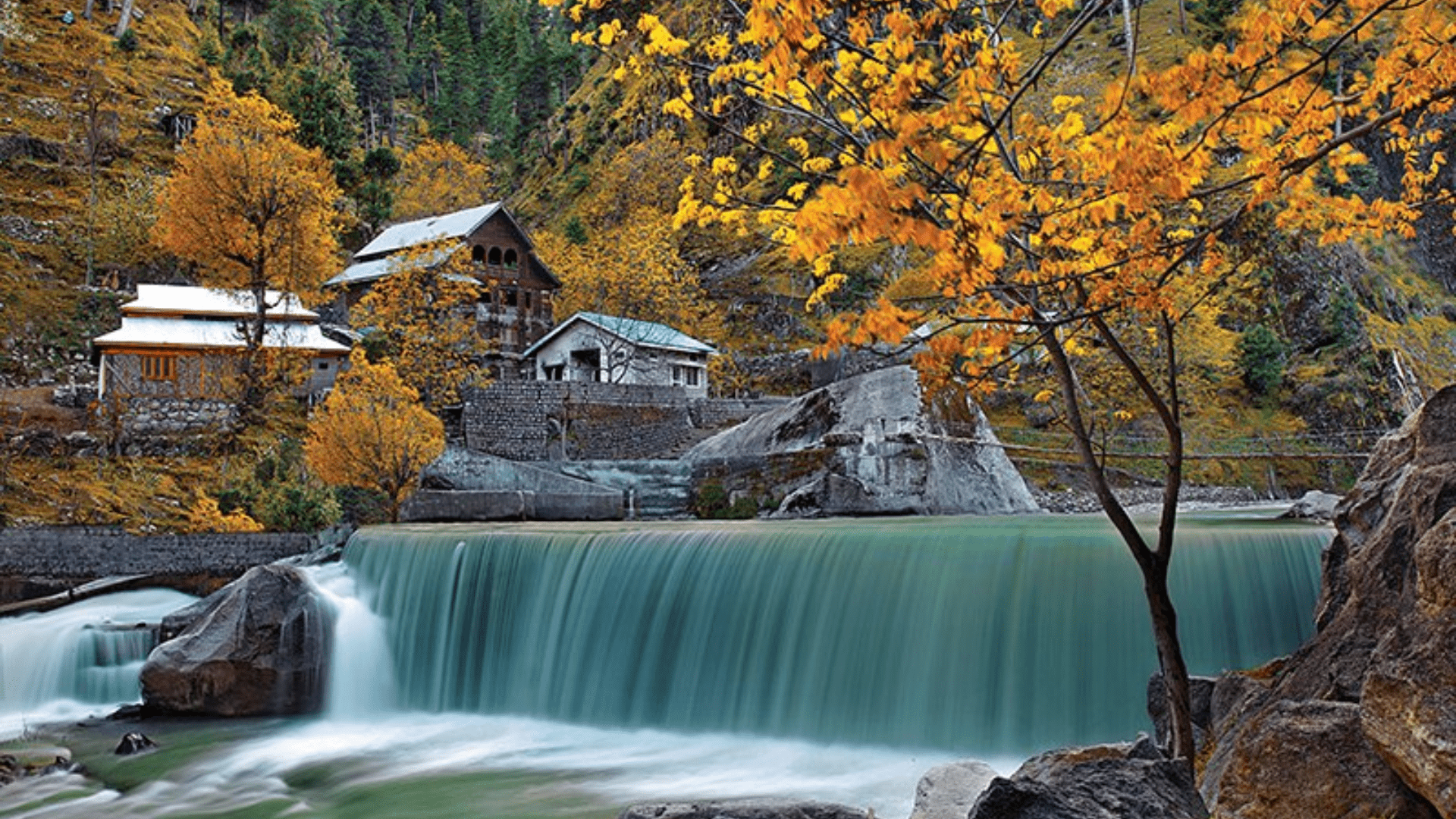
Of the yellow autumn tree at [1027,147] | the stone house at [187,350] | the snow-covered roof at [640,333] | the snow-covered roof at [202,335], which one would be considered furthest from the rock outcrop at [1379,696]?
the snow-covered roof at [640,333]

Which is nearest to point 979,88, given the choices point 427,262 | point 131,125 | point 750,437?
point 750,437

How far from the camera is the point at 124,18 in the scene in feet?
211

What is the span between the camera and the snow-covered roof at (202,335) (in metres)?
34.9

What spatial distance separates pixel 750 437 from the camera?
1119 inches

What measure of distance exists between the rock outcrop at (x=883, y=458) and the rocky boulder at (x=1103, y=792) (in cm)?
1646

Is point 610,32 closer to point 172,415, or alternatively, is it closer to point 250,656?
point 250,656

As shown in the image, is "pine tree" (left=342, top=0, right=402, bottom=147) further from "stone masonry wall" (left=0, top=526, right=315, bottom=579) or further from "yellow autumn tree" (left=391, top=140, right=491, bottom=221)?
"stone masonry wall" (left=0, top=526, right=315, bottom=579)

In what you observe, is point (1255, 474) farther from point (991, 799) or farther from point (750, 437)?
point (991, 799)

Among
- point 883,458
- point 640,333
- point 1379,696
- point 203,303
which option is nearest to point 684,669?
point 883,458

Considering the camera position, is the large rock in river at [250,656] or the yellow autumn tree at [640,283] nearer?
the large rock in river at [250,656]

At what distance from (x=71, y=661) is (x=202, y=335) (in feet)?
68.4

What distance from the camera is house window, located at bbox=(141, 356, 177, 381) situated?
34406mm

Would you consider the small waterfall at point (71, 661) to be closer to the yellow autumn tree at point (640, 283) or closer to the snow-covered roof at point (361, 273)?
the snow-covered roof at point (361, 273)

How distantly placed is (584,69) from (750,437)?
82.1 metres
